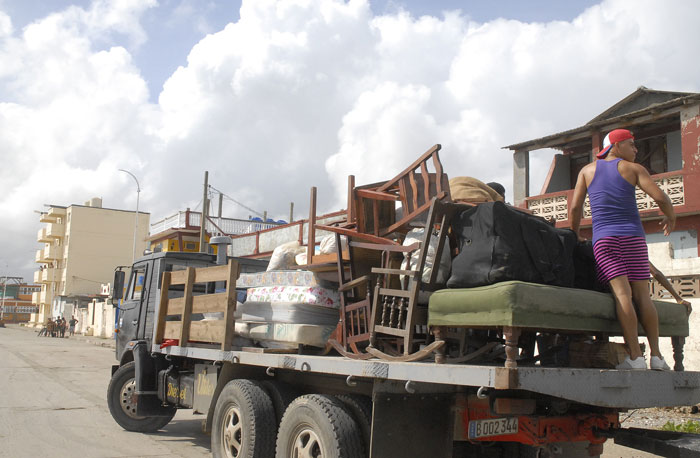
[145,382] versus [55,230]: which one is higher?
[55,230]

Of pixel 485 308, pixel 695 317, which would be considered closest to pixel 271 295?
pixel 485 308

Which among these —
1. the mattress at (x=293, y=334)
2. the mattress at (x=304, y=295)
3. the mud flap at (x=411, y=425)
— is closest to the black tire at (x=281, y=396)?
the mattress at (x=293, y=334)

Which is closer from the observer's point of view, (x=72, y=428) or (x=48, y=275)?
(x=72, y=428)

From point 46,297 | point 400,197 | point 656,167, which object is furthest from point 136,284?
point 46,297

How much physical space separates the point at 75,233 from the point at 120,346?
203 ft

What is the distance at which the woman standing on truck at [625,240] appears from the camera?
3.78 meters

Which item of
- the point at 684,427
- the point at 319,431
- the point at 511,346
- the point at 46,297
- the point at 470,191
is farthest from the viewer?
the point at 46,297

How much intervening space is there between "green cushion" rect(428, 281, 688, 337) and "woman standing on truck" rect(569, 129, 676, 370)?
0.12 meters

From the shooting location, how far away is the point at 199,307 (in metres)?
6.00

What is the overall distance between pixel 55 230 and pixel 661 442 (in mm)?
70972

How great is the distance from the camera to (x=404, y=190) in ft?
15.2

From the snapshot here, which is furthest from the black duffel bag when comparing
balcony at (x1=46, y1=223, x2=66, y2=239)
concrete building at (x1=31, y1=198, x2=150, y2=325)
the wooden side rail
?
balcony at (x1=46, y1=223, x2=66, y2=239)

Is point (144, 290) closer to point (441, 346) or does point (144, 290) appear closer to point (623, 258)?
point (441, 346)

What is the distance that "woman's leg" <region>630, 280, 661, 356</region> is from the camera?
3844mm
